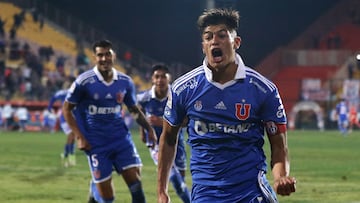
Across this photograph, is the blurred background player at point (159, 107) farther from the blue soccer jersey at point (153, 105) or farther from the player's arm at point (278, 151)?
the player's arm at point (278, 151)

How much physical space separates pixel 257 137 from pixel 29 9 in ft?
147

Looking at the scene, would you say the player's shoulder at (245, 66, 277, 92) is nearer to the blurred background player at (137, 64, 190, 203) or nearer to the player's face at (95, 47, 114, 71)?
the player's face at (95, 47, 114, 71)

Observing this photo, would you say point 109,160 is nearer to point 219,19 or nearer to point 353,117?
point 219,19

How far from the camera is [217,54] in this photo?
588cm

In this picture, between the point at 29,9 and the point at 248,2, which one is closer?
the point at 29,9

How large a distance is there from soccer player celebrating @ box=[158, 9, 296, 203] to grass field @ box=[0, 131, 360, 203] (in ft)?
24.7

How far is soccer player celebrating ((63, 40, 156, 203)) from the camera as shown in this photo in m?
11.0

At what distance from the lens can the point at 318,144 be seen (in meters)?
32.0

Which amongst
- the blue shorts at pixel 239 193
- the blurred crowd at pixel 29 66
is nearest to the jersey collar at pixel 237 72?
the blue shorts at pixel 239 193

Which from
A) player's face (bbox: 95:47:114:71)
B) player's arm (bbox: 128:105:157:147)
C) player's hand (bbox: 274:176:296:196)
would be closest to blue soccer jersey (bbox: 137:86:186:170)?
player's arm (bbox: 128:105:157:147)

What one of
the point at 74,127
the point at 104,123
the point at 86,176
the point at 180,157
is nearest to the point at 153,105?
the point at 180,157

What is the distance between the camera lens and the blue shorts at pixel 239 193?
6.06 meters

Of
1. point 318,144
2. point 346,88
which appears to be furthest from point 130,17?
point 318,144

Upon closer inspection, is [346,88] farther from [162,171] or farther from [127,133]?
[162,171]
